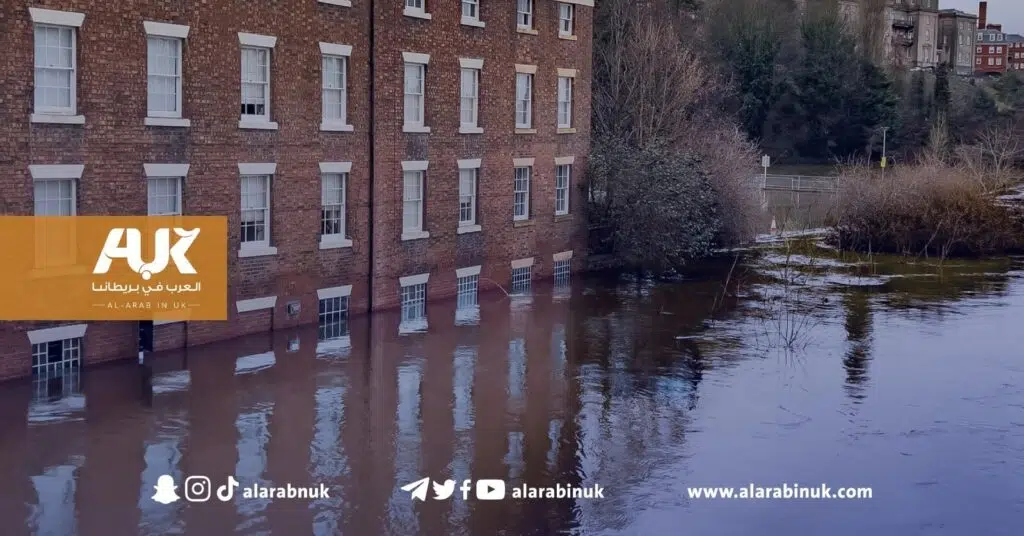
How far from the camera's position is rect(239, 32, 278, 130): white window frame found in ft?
81.3

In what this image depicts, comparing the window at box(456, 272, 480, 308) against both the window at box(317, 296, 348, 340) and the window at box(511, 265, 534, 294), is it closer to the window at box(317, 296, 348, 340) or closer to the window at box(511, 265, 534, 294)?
the window at box(511, 265, 534, 294)

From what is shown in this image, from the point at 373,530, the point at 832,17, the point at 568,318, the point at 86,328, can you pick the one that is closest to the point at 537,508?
the point at 373,530

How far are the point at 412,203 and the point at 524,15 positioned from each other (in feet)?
24.2

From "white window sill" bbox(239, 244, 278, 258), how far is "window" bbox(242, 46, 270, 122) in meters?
2.60

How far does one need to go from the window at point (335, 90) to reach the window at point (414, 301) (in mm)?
4712

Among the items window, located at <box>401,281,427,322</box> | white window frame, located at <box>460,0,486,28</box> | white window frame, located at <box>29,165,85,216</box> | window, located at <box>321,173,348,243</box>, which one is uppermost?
white window frame, located at <box>460,0,486,28</box>

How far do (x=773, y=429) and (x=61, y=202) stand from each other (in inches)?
497

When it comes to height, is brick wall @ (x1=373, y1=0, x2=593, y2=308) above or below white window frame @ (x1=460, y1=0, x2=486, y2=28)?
below

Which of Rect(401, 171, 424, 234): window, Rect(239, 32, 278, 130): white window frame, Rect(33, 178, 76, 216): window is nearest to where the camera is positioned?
Rect(33, 178, 76, 216): window

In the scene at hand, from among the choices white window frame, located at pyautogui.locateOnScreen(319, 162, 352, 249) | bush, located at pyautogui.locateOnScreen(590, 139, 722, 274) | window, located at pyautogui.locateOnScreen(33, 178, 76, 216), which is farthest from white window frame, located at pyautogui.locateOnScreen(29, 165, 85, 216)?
bush, located at pyautogui.locateOnScreen(590, 139, 722, 274)

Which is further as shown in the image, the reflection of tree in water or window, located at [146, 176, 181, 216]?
the reflection of tree in water

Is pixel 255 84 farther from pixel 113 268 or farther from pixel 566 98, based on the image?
pixel 566 98

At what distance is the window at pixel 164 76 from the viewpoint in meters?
22.9

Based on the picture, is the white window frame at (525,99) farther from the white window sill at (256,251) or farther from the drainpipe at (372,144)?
the white window sill at (256,251)
